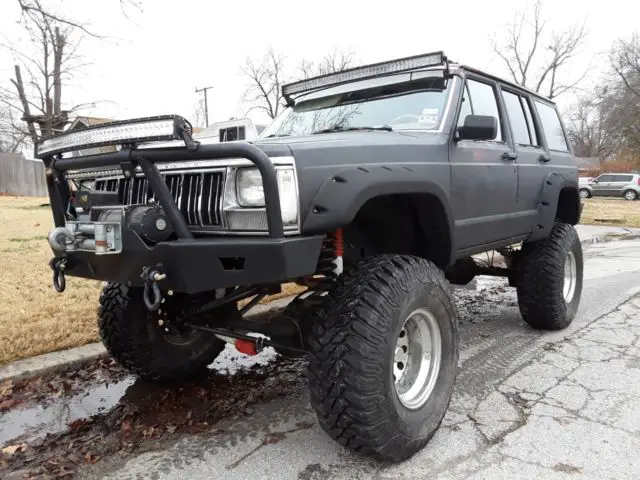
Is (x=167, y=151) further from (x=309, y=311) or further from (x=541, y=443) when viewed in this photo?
(x=541, y=443)

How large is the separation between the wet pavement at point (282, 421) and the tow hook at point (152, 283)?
0.93 metres

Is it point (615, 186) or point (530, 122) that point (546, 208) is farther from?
point (615, 186)

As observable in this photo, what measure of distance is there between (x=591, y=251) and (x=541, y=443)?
900 centimetres

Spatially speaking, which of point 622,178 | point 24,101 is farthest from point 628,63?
point 24,101

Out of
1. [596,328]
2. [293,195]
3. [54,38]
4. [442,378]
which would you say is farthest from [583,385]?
[54,38]

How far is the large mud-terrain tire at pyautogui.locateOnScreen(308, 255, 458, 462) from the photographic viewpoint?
244 cm

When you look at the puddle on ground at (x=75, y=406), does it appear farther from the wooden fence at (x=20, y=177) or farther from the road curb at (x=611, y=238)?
the wooden fence at (x=20, y=177)

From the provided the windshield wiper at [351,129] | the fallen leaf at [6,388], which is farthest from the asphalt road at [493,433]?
the windshield wiper at [351,129]

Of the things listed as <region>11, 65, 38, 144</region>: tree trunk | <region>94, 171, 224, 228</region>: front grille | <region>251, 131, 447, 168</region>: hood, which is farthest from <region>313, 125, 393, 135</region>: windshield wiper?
<region>11, 65, 38, 144</region>: tree trunk

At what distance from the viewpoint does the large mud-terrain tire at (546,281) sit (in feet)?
15.2

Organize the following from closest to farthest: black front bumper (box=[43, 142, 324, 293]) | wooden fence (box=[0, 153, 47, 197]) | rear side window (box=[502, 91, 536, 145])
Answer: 1. black front bumper (box=[43, 142, 324, 293])
2. rear side window (box=[502, 91, 536, 145])
3. wooden fence (box=[0, 153, 47, 197])

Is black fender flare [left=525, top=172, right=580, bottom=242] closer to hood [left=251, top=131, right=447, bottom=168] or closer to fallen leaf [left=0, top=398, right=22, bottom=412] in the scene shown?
hood [left=251, top=131, right=447, bottom=168]

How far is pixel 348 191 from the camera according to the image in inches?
95.3

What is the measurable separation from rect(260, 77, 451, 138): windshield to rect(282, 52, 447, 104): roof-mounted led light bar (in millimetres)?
105
